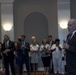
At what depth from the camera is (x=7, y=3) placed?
15.2 meters

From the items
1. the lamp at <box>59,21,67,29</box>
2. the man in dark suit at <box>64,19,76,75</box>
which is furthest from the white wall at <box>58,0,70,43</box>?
the man in dark suit at <box>64,19,76,75</box>

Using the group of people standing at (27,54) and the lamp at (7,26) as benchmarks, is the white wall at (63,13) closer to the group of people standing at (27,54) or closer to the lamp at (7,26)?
the group of people standing at (27,54)

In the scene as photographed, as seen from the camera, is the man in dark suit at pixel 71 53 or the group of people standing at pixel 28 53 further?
the group of people standing at pixel 28 53

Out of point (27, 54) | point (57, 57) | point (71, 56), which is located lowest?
point (57, 57)

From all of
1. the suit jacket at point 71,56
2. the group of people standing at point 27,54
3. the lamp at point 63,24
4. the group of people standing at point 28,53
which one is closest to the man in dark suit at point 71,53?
the suit jacket at point 71,56

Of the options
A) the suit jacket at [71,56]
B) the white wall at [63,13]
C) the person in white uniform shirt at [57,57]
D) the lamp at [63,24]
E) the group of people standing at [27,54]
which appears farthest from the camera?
the white wall at [63,13]

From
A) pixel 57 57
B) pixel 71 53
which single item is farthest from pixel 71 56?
pixel 57 57

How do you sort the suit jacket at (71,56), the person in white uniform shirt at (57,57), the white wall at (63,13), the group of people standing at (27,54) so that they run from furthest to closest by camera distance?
the white wall at (63,13) → the person in white uniform shirt at (57,57) → the group of people standing at (27,54) → the suit jacket at (71,56)

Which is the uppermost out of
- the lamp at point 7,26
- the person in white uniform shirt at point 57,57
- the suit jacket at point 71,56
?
the lamp at point 7,26

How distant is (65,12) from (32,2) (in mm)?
2268

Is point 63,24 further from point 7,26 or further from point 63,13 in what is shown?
point 7,26

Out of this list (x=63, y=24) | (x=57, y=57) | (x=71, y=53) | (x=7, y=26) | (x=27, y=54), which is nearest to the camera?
(x=71, y=53)

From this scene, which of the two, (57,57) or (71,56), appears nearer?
(71,56)

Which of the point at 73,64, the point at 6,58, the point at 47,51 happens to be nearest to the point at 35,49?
the point at 47,51
